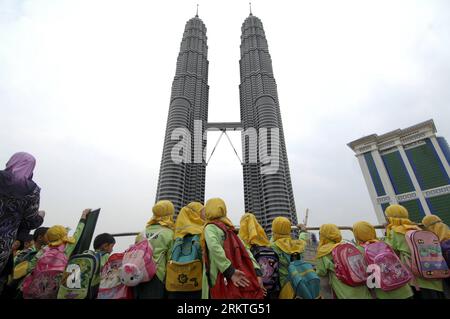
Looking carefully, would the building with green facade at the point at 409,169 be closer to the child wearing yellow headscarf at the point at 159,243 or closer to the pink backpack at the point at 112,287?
the child wearing yellow headscarf at the point at 159,243

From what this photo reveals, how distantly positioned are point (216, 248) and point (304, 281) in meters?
1.41

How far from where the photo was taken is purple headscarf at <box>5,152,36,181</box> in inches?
93.6

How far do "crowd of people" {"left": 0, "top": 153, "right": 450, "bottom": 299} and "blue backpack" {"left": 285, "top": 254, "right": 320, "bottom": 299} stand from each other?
0.01 m

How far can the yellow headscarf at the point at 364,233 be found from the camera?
10.5 ft

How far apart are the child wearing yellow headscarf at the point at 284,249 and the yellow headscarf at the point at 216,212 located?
113 centimetres

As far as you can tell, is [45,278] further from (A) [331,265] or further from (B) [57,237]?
(A) [331,265]

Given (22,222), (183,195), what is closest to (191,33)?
(183,195)

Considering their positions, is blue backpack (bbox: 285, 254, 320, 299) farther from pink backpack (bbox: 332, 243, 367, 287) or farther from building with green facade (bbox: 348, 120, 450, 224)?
building with green facade (bbox: 348, 120, 450, 224)

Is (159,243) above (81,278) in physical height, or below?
above

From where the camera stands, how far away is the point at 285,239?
344 cm

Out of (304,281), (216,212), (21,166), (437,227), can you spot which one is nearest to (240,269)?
(216,212)

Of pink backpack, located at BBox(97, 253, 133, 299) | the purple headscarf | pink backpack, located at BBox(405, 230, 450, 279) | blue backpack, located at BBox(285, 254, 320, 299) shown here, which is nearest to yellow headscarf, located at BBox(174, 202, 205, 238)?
pink backpack, located at BBox(97, 253, 133, 299)

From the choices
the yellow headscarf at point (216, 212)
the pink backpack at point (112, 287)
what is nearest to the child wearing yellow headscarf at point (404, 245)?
the yellow headscarf at point (216, 212)

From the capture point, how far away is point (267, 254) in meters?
2.98
